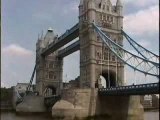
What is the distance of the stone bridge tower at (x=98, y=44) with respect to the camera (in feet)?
143

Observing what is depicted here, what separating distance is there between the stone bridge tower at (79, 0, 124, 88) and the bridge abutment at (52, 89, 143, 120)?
193 inches

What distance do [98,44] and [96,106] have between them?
1008 cm

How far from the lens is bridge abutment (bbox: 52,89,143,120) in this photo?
36562 mm

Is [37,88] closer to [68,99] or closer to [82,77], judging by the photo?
[82,77]

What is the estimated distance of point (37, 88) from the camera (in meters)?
68.4

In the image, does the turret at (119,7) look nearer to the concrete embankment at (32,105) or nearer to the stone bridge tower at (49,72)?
the concrete embankment at (32,105)

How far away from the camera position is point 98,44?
44.6 meters

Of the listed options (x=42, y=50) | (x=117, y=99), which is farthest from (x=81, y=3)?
(x=42, y=50)

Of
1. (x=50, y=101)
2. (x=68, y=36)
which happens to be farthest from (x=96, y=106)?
(x=68, y=36)

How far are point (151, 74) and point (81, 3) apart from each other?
21.9 meters

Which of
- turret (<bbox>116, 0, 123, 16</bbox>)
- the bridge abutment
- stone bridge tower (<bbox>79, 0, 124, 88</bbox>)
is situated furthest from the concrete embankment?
turret (<bbox>116, 0, 123, 16</bbox>)

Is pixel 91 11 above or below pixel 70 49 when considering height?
above

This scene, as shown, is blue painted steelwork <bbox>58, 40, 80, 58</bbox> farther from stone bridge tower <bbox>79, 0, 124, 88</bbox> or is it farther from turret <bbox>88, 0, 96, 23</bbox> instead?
turret <bbox>88, 0, 96, 23</bbox>

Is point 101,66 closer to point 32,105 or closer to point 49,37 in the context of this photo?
point 32,105
